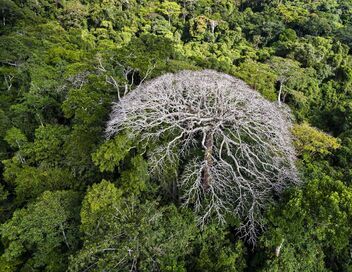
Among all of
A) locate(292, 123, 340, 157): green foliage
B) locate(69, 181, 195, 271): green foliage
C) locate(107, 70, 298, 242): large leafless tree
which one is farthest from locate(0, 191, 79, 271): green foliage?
locate(292, 123, 340, 157): green foliage

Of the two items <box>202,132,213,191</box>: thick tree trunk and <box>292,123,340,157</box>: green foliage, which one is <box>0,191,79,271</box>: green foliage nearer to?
<box>202,132,213,191</box>: thick tree trunk

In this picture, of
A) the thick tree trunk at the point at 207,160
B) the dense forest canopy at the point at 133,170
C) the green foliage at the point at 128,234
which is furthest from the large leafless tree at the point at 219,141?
the green foliage at the point at 128,234

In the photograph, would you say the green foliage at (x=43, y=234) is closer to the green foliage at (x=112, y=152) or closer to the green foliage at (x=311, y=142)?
the green foliage at (x=112, y=152)

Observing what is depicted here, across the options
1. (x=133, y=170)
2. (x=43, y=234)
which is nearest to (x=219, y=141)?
(x=133, y=170)

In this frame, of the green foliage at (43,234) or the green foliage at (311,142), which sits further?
the green foliage at (311,142)

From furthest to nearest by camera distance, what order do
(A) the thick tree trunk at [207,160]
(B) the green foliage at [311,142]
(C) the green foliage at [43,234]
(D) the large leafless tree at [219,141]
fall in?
1. (B) the green foliage at [311,142]
2. (C) the green foliage at [43,234]
3. (A) the thick tree trunk at [207,160]
4. (D) the large leafless tree at [219,141]

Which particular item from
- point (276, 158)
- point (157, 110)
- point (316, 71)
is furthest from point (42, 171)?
point (316, 71)

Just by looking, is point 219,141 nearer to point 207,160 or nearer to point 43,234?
point 207,160

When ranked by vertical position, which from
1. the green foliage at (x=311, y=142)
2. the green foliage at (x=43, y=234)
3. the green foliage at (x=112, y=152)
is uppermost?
the green foliage at (x=112, y=152)
